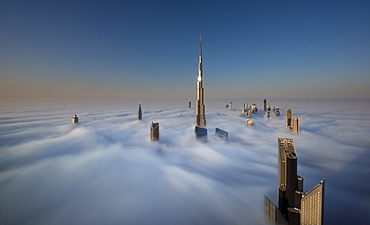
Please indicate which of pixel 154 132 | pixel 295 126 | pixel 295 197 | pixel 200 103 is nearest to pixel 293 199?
pixel 295 197

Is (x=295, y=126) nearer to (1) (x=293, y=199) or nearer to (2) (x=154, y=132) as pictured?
(1) (x=293, y=199)

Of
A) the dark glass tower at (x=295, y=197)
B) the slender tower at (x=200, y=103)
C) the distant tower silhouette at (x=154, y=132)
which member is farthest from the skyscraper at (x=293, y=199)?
the slender tower at (x=200, y=103)

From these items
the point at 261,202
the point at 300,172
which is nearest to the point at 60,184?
the point at 261,202

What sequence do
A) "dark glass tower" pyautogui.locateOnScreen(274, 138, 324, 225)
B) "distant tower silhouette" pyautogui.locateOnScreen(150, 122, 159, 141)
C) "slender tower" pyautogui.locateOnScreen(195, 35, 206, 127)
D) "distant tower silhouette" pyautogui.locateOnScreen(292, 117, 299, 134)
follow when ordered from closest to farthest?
"dark glass tower" pyautogui.locateOnScreen(274, 138, 324, 225) → "distant tower silhouette" pyautogui.locateOnScreen(150, 122, 159, 141) → "distant tower silhouette" pyautogui.locateOnScreen(292, 117, 299, 134) → "slender tower" pyautogui.locateOnScreen(195, 35, 206, 127)

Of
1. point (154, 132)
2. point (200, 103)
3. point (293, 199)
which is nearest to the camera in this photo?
point (293, 199)

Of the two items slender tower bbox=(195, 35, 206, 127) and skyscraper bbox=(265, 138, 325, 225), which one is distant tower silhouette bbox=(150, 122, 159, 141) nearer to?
slender tower bbox=(195, 35, 206, 127)

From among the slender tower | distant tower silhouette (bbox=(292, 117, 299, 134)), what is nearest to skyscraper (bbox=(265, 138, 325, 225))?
distant tower silhouette (bbox=(292, 117, 299, 134))

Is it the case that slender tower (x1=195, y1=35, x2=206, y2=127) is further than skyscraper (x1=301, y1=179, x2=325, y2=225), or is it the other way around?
slender tower (x1=195, y1=35, x2=206, y2=127)

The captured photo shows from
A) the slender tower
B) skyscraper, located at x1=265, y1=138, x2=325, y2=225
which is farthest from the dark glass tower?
the slender tower

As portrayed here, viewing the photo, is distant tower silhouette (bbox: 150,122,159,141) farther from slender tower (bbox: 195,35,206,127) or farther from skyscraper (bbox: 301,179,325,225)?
skyscraper (bbox: 301,179,325,225)

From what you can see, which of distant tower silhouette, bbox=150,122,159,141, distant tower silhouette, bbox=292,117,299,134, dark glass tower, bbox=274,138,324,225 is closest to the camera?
dark glass tower, bbox=274,138,324,225

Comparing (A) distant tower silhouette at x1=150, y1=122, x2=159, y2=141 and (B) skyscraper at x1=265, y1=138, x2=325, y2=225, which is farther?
(A) distant tower silhouette at x1=150, y1=122, x2=159, y2=141
